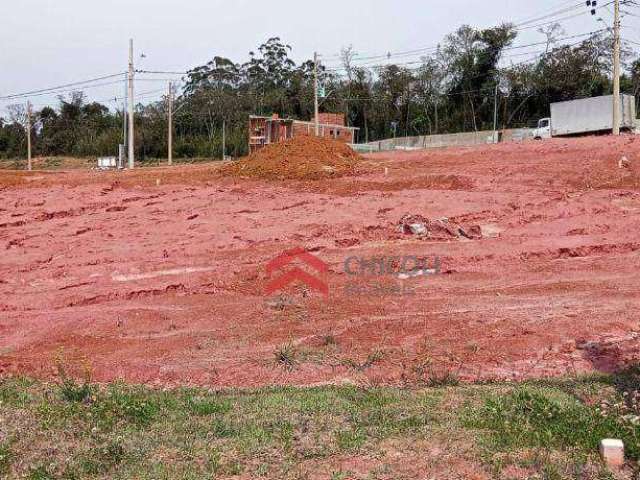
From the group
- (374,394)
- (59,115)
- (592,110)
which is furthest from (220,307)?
(59,115)

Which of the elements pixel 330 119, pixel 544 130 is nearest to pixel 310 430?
pixel 544 130

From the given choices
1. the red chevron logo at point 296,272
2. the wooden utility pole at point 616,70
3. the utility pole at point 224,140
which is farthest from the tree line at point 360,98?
the red chevron logo at point 296,272

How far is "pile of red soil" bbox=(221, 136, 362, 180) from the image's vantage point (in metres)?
21.4

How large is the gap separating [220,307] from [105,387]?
3457mm

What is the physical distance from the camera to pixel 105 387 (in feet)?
23.0

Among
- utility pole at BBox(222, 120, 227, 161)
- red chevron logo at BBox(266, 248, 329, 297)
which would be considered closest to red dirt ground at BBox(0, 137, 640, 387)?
red chevron logo at BBox(266, 248, 329, 297)

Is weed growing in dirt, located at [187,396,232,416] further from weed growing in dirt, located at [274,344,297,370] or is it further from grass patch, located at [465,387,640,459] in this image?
grass patch, located at [465,387,640,459]

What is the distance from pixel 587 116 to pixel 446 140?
14425mm

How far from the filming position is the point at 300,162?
22.3 meters

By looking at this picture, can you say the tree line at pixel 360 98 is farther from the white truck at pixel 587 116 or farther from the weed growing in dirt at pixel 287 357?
the weed growing in dirt at pixel 287 357

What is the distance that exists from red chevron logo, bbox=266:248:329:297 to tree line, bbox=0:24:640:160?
4397 centimetres

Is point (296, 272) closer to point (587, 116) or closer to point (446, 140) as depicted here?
point (587, 116)

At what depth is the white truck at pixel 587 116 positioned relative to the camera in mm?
37312

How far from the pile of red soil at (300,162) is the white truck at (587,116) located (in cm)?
1895
